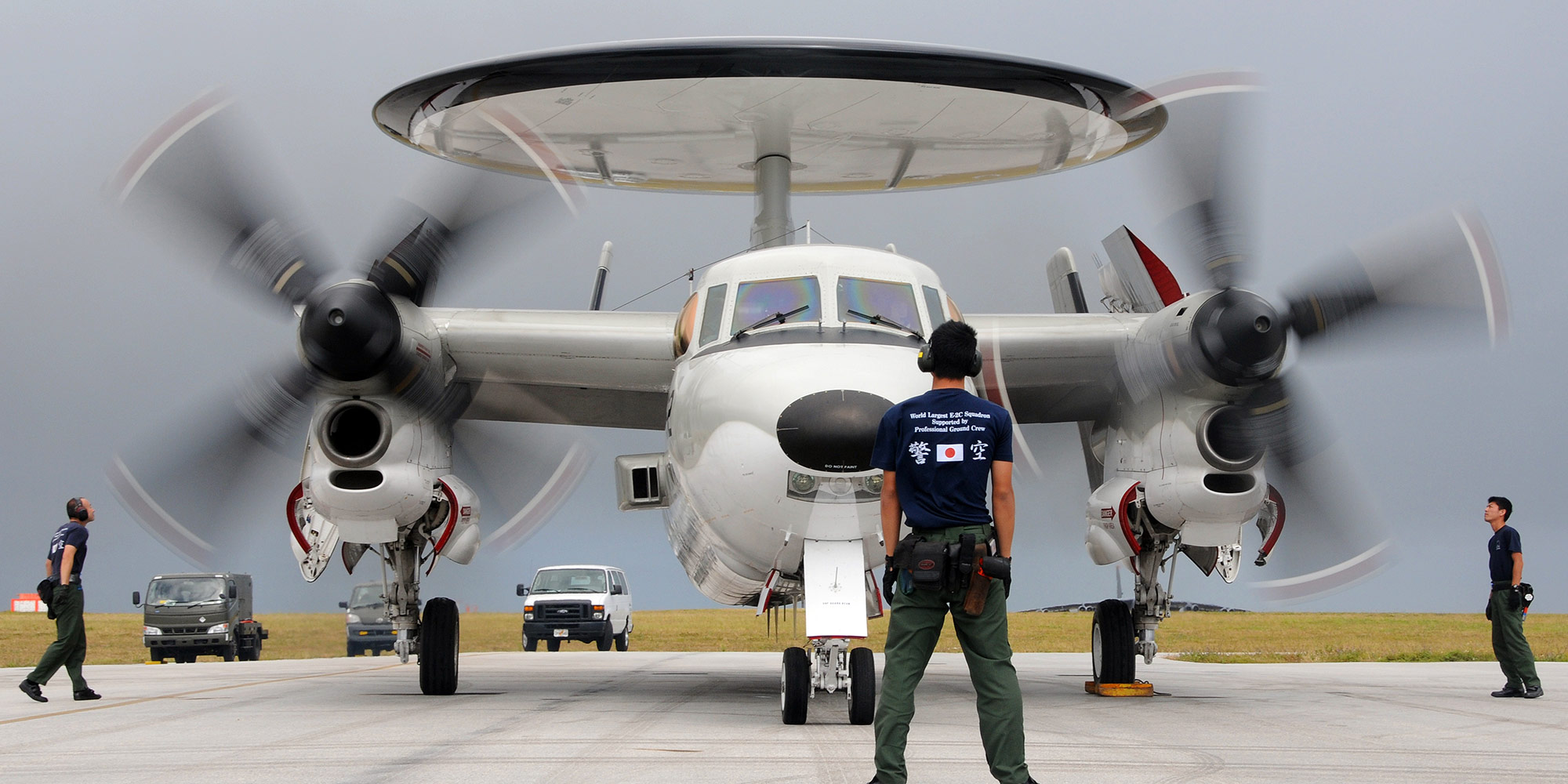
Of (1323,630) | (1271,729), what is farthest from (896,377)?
(1323,630)

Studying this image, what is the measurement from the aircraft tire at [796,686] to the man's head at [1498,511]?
27.1 ft

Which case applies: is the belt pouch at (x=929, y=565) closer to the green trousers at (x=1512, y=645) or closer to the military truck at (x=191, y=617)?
the green trousers at (x=1512, y=645)

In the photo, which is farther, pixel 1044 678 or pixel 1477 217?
pixel 1044 678

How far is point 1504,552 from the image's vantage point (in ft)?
45.5

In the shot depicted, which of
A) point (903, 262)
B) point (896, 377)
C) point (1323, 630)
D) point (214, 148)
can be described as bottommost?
point (1323, 630)

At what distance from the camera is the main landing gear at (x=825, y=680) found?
9781 millimetres

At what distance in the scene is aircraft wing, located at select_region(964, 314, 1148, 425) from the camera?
1409 cm

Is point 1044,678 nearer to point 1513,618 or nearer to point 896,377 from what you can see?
point 1513,618

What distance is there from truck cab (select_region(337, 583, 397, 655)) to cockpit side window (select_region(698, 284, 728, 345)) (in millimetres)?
24441

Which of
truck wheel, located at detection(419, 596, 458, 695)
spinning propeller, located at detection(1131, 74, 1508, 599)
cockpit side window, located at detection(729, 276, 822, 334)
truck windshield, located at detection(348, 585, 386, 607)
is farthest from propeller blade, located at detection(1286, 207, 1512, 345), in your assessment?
truck windshield, located at detection(348, 585, 386, 607)

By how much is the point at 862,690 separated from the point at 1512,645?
7600 millimetres

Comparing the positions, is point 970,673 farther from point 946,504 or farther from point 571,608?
point 571,608

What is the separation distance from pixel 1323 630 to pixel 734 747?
146 feet

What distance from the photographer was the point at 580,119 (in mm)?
17125
